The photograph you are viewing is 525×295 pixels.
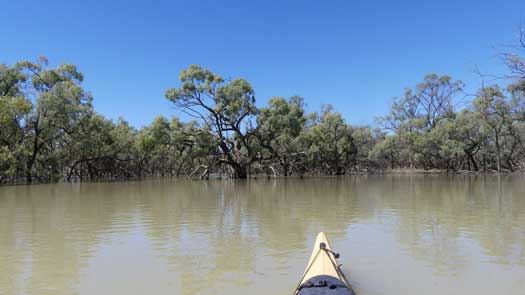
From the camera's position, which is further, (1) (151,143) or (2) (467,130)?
(2) (467,130)

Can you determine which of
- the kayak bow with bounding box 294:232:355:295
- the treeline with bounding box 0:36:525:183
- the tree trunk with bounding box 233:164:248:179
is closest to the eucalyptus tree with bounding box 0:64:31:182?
the treeline with bounding box 0:36:525:183

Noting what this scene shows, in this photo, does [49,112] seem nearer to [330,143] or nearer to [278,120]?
[278,120]

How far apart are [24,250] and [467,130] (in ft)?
166

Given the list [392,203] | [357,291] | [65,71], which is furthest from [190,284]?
[65,71]

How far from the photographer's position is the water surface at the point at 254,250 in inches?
197

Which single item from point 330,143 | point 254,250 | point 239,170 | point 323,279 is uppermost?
point 330,143

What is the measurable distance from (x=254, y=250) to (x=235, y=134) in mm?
31411

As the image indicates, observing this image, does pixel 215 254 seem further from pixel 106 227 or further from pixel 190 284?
pixel 106 227

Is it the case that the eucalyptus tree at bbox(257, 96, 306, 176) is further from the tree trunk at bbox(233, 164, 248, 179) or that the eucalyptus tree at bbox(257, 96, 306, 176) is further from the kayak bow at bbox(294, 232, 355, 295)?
the kayak bow at bbox(294, 232, 355, 295)

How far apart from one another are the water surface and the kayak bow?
0.50m

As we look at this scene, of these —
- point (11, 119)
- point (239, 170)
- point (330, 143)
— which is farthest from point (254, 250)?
point (330, 143)

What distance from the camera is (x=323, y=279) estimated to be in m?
4.20

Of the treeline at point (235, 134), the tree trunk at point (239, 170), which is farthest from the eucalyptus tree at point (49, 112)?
the tree trunk at point (239, 170)

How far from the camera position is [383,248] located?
22.7 ft
